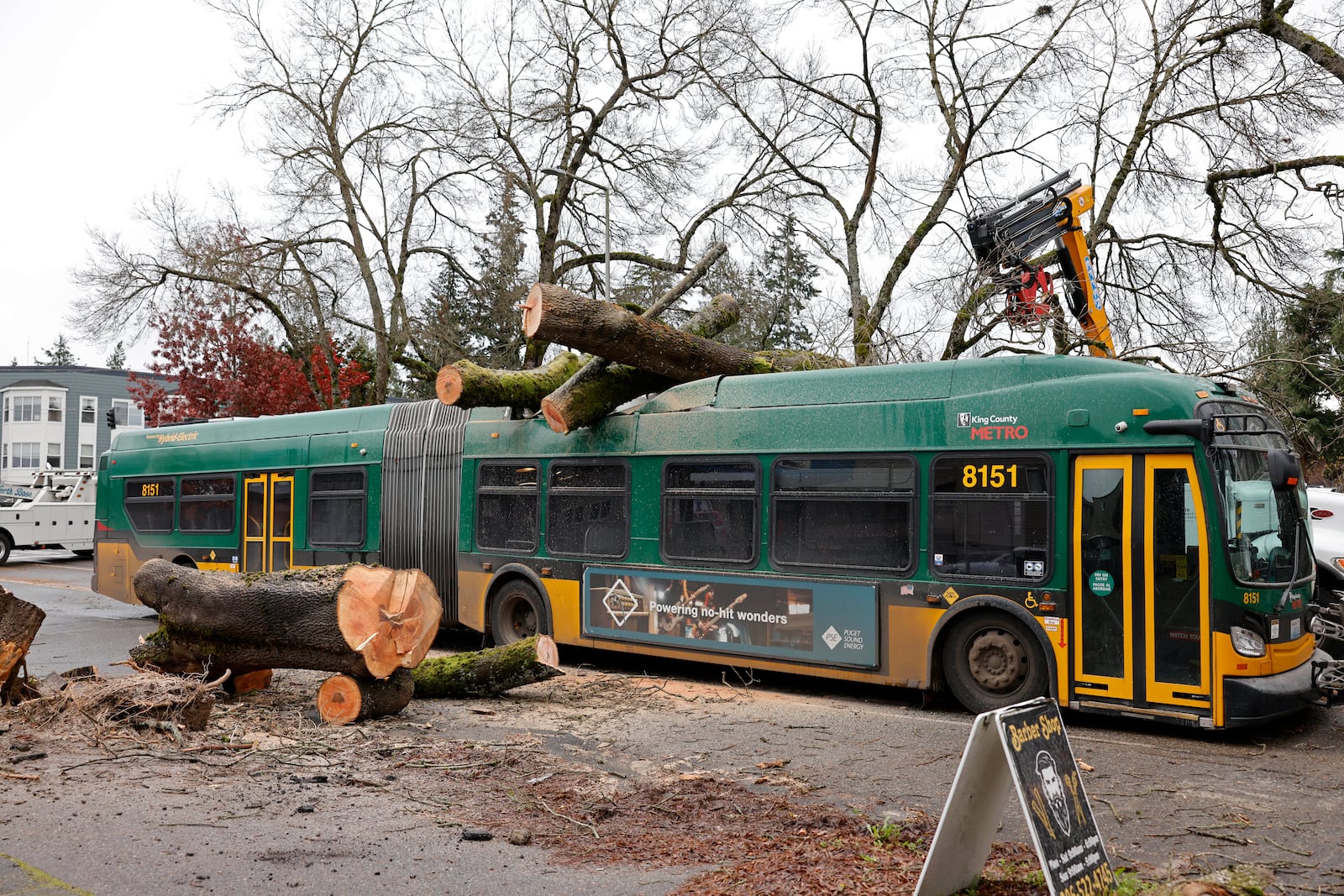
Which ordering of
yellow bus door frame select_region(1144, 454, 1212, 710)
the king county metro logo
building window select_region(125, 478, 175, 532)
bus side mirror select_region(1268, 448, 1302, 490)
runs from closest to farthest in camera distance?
yellow bus door frame select_region(1144, 454, 1212, 710), bus side mirror select_region(1268, 448, 1302, 490), the king county metro logo, building window select_region(125, 478, 175, 532)

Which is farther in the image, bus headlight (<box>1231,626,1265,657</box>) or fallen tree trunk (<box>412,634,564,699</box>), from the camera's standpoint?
fallen tree trunk (<box>412,634,564,699</box>)

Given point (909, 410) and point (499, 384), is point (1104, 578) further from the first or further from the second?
point (499, 384)

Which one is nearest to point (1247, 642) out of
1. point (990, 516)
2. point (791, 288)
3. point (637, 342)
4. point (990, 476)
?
point (990, 516)

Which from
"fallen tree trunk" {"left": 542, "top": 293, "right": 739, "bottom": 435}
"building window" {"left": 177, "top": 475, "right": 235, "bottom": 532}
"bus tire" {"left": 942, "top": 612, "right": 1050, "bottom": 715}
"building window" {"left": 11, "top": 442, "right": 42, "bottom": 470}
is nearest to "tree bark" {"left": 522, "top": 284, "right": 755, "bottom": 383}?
"fallen tree trunk" {"left": 542, "top": 293, "right": 739, "bottom": 435}

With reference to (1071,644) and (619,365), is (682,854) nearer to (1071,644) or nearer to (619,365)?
(1071,644)

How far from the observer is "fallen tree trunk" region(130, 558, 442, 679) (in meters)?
7.86

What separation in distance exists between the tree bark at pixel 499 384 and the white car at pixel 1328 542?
7.61m

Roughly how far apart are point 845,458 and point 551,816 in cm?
459

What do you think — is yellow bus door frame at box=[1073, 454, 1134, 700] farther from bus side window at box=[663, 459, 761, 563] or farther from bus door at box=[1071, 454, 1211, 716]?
bus side window at box=[663, 459, 761, 563]

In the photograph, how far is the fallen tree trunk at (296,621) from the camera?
7855 millimetres

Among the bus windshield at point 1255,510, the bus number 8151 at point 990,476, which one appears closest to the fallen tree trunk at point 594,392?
the bus number 8151 at point 990,476

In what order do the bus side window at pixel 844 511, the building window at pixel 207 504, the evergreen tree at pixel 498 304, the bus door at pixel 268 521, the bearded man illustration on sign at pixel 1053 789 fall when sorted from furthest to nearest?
the evergreen tree at pixel 498 304 < the building window at pixel 207 504 < the bus door at pixel 268 521 < the bus side window at pixel 844 511 < the bearded man illustration on sign at pixel 1053 789

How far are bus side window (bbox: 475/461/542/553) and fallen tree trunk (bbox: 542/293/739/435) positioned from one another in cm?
92

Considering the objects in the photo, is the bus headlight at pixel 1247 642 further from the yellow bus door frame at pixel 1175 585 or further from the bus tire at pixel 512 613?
the bus tire at pixel 512 613
